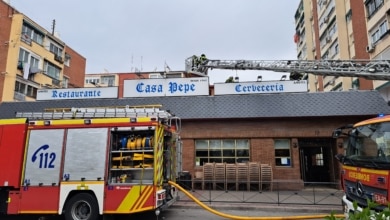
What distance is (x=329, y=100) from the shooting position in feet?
50.1

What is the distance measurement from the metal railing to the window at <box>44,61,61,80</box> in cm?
2925

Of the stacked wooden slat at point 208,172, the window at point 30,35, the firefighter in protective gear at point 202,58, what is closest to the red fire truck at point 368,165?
the stacked wooden slat at point 208,172

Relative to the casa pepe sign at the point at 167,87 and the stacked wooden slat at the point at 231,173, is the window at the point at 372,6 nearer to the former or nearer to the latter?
the casa pepe sign at the point at 167,87

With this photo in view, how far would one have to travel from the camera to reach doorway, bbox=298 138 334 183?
16.4m

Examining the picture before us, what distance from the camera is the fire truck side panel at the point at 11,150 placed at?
8.59 m

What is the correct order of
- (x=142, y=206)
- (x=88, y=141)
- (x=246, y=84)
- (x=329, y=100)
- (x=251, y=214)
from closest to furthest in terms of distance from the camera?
(x=142, y=206)
(x=88, y=141)
(x=251, y=214)
(x=329, y=100)
(x=246, y=84)

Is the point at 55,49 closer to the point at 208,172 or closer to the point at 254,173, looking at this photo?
the point at 208,172

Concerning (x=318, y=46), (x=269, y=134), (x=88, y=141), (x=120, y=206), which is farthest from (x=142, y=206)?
(x=318, y=46)

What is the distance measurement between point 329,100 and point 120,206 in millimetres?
11978

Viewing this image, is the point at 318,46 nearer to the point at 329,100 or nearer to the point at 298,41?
the point at 298,41

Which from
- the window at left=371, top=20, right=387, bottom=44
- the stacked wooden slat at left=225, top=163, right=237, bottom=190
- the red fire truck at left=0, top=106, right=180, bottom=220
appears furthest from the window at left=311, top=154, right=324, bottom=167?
the red fire truck at left=0, top=106, right=180, bottom=220

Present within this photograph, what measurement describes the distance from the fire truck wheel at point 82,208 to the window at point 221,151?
28.9 ft

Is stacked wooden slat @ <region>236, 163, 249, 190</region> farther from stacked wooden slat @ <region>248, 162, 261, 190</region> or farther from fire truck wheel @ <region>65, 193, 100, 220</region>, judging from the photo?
fire truck wheel @ <region>65, 193, 100, 220</region>

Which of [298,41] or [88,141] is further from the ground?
[298,41]
